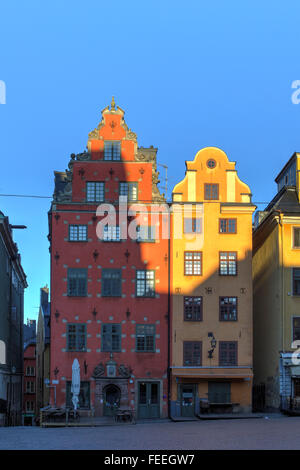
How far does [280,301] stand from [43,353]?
22128 millimetres

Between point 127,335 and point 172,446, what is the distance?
74.3ft

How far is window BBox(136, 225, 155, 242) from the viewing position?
4927 cm

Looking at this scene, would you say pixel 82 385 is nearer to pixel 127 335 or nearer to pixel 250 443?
pixel 127 335

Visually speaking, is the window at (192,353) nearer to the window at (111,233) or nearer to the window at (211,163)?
the window at (111,233)

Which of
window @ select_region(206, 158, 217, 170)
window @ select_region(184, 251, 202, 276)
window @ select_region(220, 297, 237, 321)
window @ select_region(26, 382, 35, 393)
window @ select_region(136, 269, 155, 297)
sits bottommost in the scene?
window @ select_region(26, 382, 35, 393)

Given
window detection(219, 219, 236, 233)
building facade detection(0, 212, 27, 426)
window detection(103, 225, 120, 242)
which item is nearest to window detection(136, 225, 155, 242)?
window detection(103, 225, 120, 242)

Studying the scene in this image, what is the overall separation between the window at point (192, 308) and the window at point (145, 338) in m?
2.40

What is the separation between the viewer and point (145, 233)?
162ft

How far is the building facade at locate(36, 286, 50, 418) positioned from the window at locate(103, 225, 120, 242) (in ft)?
32.0

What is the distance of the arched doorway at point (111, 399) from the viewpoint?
47250 millimetres

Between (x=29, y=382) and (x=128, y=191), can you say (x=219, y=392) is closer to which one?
(x=128, y=191)

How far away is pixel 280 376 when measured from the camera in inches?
1876

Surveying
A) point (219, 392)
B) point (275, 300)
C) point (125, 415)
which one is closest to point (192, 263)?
point (275, 300)

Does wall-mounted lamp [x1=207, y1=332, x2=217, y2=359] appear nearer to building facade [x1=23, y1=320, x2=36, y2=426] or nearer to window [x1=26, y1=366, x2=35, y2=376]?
building facade [x1=23, y1=320, x2=36, y2=426]
